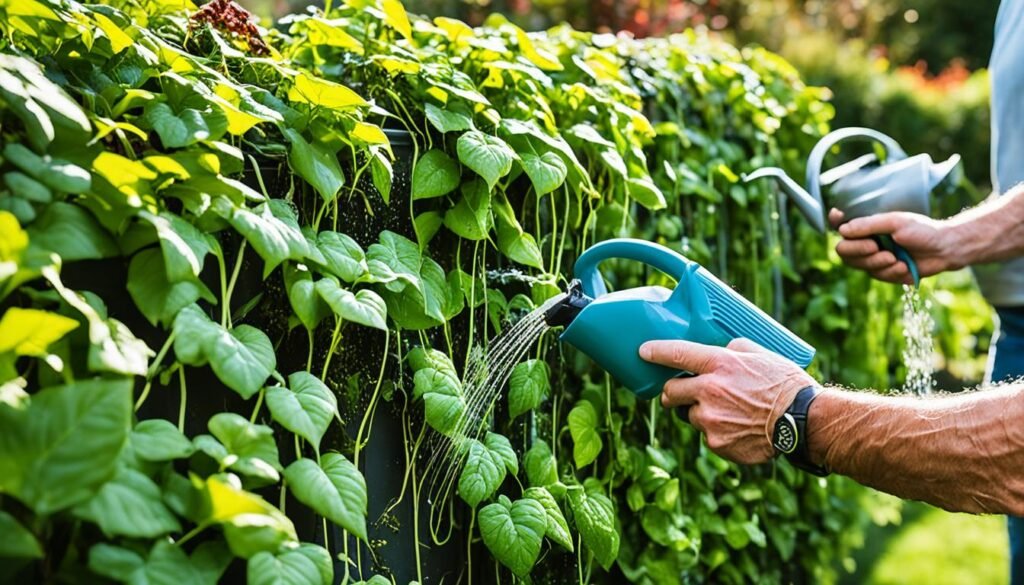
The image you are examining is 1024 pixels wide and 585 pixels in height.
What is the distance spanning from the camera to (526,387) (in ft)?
5.71

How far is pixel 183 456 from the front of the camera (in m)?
1.21

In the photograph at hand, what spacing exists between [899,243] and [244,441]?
4.66 feet

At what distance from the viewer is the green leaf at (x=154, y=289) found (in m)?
1.24

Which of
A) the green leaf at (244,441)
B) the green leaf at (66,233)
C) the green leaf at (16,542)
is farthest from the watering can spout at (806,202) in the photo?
the green leaf at (16,542)

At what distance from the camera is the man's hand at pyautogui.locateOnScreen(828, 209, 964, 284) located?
212 cm

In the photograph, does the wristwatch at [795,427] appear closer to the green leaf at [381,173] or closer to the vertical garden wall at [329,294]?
the vertical garden wall at [329,294]

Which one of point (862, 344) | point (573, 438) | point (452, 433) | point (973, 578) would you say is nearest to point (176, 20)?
point (452, 433)

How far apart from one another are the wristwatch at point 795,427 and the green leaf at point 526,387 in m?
0.39

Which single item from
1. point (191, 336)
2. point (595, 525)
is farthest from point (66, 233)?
point (595, 525)

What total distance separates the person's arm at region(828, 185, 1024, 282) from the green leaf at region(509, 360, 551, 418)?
0.78m

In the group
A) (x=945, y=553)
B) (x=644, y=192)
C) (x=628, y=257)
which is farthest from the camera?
(x=945, y=553)

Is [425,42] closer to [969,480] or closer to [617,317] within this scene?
[617,317]

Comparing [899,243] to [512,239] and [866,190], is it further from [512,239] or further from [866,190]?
[512,239]

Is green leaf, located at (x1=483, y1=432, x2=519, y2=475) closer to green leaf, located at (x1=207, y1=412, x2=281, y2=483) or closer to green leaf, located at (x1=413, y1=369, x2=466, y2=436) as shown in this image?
green leaf, located at (x1=413, y1=369, x2=466, y2=436)
